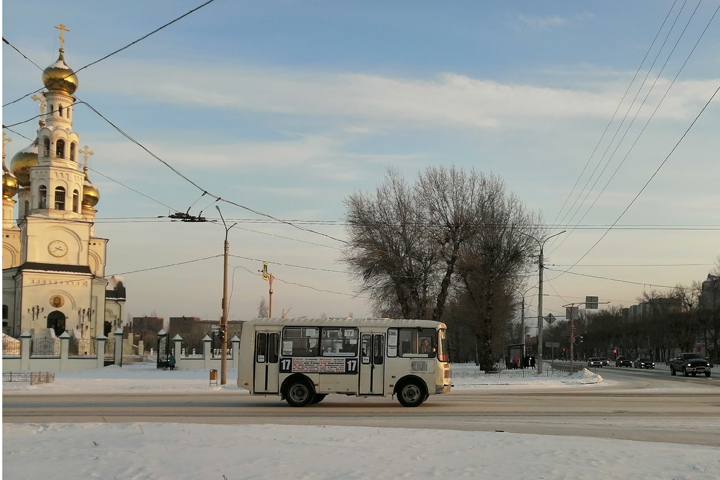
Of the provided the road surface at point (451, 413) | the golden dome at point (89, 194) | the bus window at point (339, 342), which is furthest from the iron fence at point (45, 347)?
the bus window at point (339, 342)

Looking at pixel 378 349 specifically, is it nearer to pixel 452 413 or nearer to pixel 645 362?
pixel 452 413

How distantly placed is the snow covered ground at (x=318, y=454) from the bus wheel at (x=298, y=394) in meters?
7.73

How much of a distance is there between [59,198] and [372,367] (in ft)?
186

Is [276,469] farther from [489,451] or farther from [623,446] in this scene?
[623,446]

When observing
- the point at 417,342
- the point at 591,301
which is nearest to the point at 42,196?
the point at 591,301

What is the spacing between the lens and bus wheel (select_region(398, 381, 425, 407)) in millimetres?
21406

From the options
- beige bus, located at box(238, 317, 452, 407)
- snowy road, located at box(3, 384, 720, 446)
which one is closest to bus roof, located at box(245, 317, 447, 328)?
beige bus, located at box(238, 317, 452, 407)

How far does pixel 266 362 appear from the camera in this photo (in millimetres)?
22062

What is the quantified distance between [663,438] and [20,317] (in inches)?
2536

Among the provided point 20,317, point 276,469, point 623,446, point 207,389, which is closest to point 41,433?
point 276,469

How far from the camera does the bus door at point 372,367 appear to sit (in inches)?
858

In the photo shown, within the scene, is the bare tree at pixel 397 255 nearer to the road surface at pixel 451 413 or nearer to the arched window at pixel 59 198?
the road surface at pixel 451 413

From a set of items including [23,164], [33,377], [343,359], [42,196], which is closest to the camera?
[343,359]

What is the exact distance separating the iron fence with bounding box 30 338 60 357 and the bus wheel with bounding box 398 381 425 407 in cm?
3601
